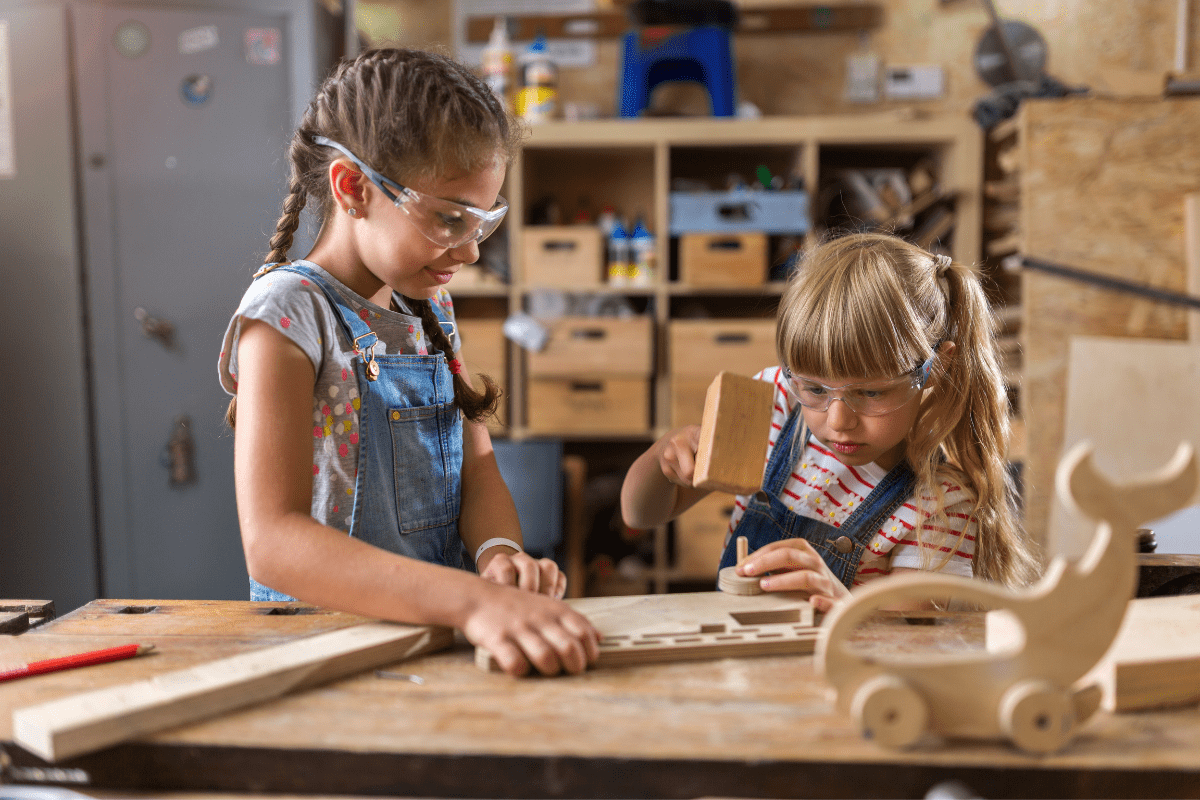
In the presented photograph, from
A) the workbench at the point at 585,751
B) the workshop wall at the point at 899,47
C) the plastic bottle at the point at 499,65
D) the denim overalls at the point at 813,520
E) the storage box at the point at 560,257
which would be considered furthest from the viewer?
the workshop wall at the point at 899,47

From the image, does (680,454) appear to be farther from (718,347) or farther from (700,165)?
(700,165)

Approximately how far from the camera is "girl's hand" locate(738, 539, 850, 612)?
96 centimetres

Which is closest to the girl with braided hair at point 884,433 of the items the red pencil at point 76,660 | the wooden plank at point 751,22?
the red pencil at point 76,660

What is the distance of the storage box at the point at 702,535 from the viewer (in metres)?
3.38

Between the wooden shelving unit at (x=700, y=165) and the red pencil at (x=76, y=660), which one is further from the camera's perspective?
the wooden shelving unit at (x=700, y=165)

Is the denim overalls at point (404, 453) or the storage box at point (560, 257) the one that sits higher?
the storage box at point (560, 257)

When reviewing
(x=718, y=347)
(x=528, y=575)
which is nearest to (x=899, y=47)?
(x=718, y=347)

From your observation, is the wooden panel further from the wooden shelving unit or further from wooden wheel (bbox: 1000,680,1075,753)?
wooden wheel (bbox: 1000,680,1075,753)

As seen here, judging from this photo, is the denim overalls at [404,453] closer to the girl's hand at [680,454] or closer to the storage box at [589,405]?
the girl's hand at [680,454]

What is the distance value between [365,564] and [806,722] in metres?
0.47

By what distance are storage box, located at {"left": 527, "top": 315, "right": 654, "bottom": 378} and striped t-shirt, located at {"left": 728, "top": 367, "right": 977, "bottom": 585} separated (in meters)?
1.76

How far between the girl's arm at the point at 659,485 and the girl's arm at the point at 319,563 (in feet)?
1.60

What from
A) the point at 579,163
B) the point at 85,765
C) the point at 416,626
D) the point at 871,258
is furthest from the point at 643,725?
the point at 579,163

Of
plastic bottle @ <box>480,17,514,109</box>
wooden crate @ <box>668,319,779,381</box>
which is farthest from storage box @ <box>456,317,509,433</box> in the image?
plastic bottle @ <box>480,17,514,109</box>
